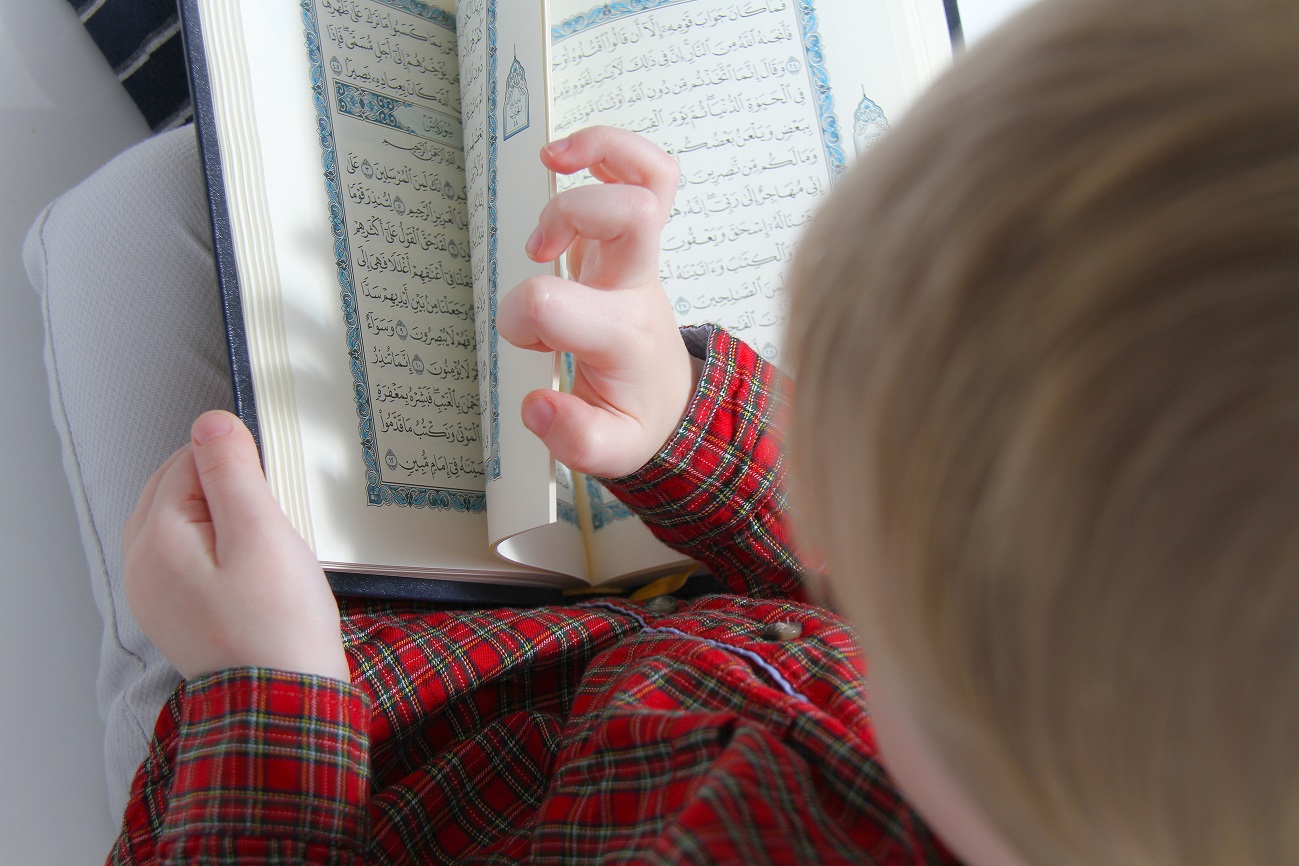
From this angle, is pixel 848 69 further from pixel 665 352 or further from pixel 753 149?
pixel 665 352

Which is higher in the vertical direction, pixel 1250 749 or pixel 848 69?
pixel 848 69

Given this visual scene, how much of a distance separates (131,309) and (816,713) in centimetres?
54

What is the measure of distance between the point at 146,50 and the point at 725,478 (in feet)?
2.31

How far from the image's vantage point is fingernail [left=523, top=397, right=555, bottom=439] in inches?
19.5

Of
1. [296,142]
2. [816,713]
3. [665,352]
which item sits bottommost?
[816,713]

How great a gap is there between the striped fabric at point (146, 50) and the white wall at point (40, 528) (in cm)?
3

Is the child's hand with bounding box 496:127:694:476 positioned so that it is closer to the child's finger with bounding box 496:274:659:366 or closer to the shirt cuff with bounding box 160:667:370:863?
the child's finger with bounding box 496:274:659:366

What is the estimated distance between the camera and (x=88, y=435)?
645 millimetres

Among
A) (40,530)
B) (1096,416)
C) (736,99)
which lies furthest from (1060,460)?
(40,530)

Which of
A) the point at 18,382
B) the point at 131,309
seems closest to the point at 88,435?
the point at 131,309

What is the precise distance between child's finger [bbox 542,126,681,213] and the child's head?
282 millimetres

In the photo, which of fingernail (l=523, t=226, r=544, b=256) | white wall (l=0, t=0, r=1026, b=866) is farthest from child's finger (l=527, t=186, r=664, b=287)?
white wall (l=0, t=0, r=1026, b=866)

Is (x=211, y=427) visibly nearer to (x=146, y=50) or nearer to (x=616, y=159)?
(x=616, y=159)

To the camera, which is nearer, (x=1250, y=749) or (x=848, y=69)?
(x=1250, y=749)
